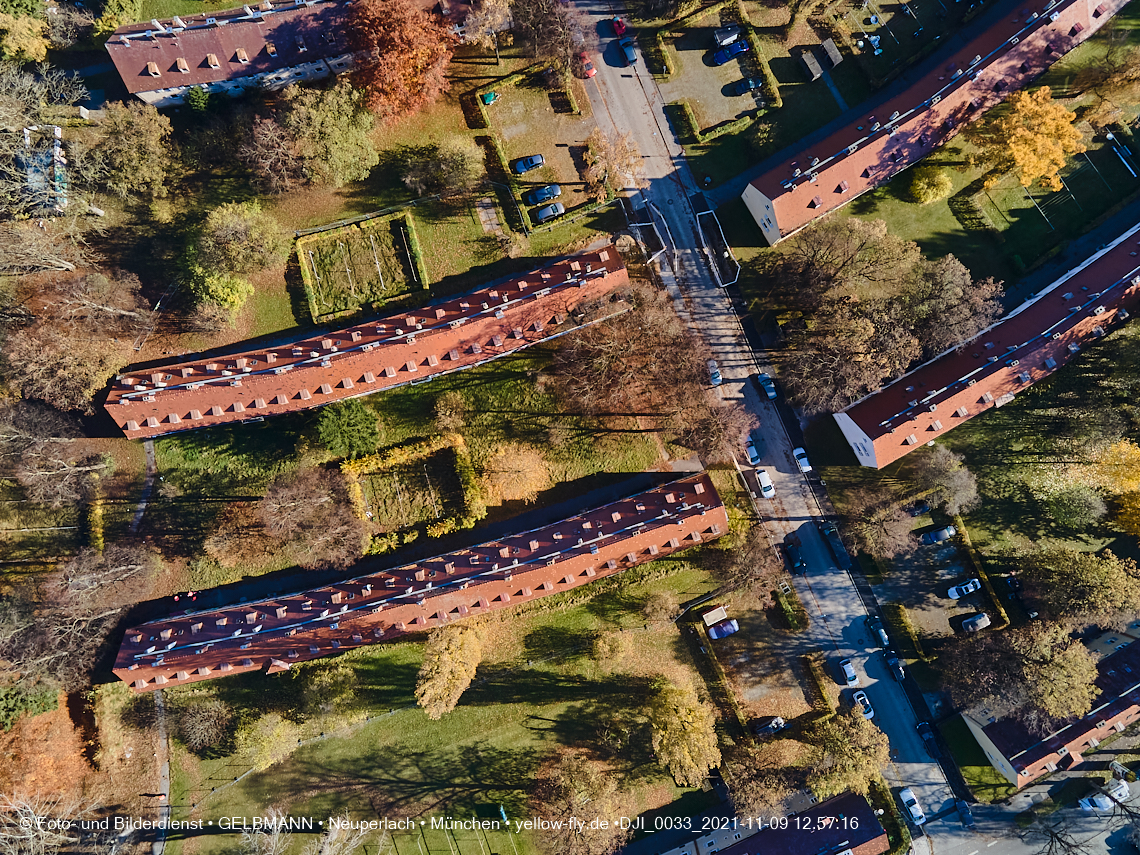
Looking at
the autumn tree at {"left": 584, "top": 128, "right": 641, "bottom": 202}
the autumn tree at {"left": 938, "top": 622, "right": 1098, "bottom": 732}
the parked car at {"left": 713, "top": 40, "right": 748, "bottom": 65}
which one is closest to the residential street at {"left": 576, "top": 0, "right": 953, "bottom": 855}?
the autumn tree at {"left": 584, "top": 128, "right": 641, "bottom": 202}

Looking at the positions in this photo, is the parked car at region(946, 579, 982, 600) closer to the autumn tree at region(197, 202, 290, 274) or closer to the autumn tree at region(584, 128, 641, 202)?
the autumn tree at region(584, 128, 641, 202)

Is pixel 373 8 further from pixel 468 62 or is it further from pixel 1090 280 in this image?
pixel 1090 280

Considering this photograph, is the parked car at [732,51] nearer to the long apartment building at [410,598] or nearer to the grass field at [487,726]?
the long apartment building at [410,598]

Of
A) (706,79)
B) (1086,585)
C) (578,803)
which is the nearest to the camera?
(1086,585)

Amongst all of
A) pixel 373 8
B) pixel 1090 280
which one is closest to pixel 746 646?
pixel 1090 280

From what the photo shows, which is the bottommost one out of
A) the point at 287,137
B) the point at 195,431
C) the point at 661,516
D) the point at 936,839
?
the point at 936,839

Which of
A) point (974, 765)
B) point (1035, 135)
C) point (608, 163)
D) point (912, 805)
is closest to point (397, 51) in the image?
point (608, 163)

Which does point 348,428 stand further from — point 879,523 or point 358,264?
point 879,523

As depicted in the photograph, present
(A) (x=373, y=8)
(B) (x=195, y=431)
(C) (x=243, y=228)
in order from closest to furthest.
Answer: (A) (x=373, y=8), (C) (x=243, y=228), (B) (x=195, y=431)
